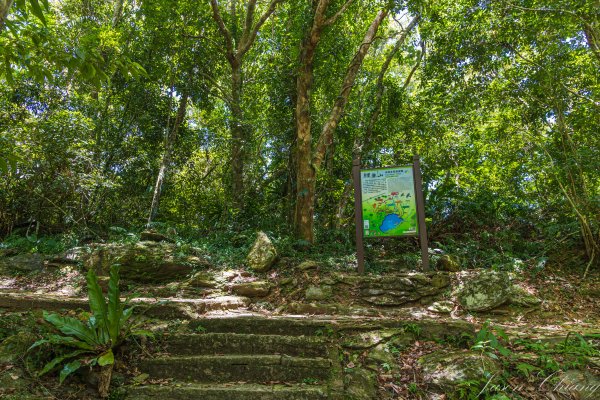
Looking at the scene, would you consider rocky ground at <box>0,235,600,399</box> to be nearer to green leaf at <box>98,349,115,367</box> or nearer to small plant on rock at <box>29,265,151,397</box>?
small plant on rock at <box>29,265,151,397</box>

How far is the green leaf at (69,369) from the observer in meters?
3.17

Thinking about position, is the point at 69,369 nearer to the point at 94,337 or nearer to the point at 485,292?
the point at 94,337

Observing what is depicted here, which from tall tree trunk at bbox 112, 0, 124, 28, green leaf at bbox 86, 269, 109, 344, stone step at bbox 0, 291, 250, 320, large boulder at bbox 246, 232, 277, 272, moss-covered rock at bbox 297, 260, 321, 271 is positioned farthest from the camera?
tall tree trunk at bbox 112, 0, 124, 28

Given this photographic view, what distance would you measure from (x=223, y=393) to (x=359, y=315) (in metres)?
2.83

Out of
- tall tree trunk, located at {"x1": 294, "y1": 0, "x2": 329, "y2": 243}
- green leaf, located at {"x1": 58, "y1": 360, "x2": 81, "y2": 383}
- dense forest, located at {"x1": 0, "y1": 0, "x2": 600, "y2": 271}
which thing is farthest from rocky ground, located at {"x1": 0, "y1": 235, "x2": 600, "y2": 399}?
→ dense forest, located at {"x1": 0, "y1": 0, "x2": 600, "y2": 271}

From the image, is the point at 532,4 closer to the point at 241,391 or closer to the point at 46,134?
the point at 241,391

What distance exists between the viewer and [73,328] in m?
3.52

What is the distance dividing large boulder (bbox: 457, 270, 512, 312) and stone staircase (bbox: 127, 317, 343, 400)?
2.77 meters

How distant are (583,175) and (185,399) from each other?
778 centimetres

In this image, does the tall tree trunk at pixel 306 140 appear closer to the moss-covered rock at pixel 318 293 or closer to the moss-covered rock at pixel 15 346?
the moss-covered rock at pixel 318 293

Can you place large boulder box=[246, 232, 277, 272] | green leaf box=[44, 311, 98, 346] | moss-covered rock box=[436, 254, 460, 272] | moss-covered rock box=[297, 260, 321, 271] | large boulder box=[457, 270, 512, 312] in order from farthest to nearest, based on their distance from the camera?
large boulder box=[246, 232, 277, 272] → moss-covered rock box=[297, 260, 321, 271] → moss-covered rock box=[436, 254, 460, 272] → large boulder box=[457, 270, 512, 312] → green leaf box=[44, 311, 98, 346]

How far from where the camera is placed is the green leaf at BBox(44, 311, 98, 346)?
3.51m

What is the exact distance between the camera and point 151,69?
36.8 ft

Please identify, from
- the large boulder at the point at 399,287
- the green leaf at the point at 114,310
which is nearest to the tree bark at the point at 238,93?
the large boulder at the point at 399,287
